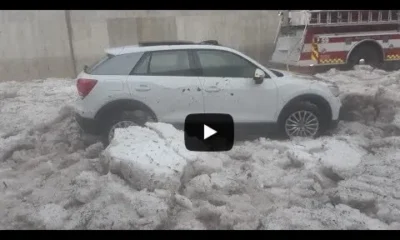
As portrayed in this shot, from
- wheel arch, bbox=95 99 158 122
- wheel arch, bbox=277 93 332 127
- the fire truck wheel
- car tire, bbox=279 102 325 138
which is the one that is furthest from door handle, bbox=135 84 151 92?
the fire truck wheel

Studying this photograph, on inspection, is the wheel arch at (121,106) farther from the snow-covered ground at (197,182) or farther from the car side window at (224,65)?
the car side window at (224,65)

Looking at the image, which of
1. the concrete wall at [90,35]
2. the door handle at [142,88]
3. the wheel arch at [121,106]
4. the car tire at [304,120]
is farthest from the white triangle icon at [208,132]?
the concrete wall at [90,35]

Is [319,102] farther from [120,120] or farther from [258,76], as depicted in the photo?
[120,120]

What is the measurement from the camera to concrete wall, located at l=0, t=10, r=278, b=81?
19.6 ft

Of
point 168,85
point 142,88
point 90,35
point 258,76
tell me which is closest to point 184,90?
point 168,85

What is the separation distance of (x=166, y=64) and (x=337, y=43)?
4.90 metres

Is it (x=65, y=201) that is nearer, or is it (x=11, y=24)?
(x=65, y=201)

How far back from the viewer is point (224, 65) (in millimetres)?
5211

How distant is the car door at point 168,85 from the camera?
494 centimetres

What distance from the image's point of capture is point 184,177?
4.16 m

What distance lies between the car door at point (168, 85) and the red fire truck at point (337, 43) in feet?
11.1
